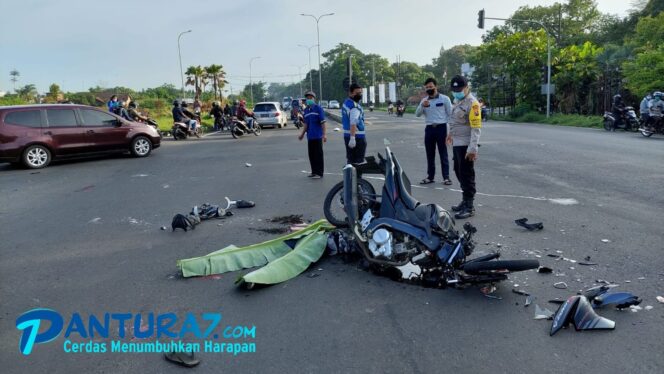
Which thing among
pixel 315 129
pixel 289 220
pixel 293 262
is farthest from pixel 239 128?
pixel 293 262

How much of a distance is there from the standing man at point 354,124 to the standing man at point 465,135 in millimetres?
1918

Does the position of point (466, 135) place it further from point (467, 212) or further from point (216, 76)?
point (216, 76)

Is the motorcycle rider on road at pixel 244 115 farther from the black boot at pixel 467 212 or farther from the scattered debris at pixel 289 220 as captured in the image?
the black boot at pixel 467 212

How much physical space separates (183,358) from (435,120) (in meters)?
6.91

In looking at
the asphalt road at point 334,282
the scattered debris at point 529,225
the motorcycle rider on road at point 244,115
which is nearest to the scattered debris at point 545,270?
the asphalt road at point 334,282

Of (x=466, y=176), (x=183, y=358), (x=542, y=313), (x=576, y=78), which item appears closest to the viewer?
(x=183, y=358)

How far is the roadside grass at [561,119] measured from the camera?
25.6 meters

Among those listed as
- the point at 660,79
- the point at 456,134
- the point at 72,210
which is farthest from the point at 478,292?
the point at 660,79

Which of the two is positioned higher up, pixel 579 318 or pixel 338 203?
pixel 338 203

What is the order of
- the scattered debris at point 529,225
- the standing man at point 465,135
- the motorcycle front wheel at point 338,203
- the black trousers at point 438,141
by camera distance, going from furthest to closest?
the black trousers at point 438,141 < the standing man at point 465,135 < the scattered debris at point 529,225 < the motorcycle front wheel at point 338,203

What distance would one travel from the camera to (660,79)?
22.3 m

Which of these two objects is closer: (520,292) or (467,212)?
(520,292)

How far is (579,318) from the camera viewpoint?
11.5 ft

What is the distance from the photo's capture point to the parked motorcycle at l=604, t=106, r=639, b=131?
67.1ft
